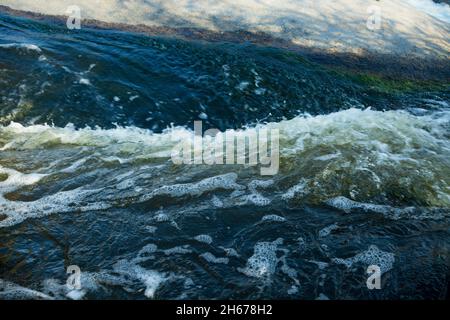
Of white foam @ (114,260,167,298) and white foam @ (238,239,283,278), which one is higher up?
white foam @ (238,239,283,278)

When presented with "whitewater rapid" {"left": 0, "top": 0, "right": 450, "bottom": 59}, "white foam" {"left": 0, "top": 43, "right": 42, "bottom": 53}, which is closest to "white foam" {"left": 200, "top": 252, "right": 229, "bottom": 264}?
"white foam" {"left": 0, "top": 43, "right": 42, "bottom": 53}

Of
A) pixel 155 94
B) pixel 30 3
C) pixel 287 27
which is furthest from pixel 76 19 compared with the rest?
pixel 287 27

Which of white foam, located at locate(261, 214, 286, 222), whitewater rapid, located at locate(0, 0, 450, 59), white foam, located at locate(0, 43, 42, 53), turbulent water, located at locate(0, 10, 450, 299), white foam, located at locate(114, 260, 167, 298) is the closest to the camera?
white foam, located at locate(114, 260, 167, 298)

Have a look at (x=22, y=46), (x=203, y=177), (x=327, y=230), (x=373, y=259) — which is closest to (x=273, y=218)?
(x=327, y=230)

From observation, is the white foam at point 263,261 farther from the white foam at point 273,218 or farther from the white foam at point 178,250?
the white foam at point 178,250

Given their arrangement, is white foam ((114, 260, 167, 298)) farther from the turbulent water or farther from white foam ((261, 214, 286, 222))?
white foam ((261, 214, 286, 222))

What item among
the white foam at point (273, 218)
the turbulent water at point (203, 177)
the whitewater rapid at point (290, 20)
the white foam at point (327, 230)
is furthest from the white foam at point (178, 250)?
the whitewater rapid at point (290, 20)

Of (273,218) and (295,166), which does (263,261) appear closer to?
(273,218)
